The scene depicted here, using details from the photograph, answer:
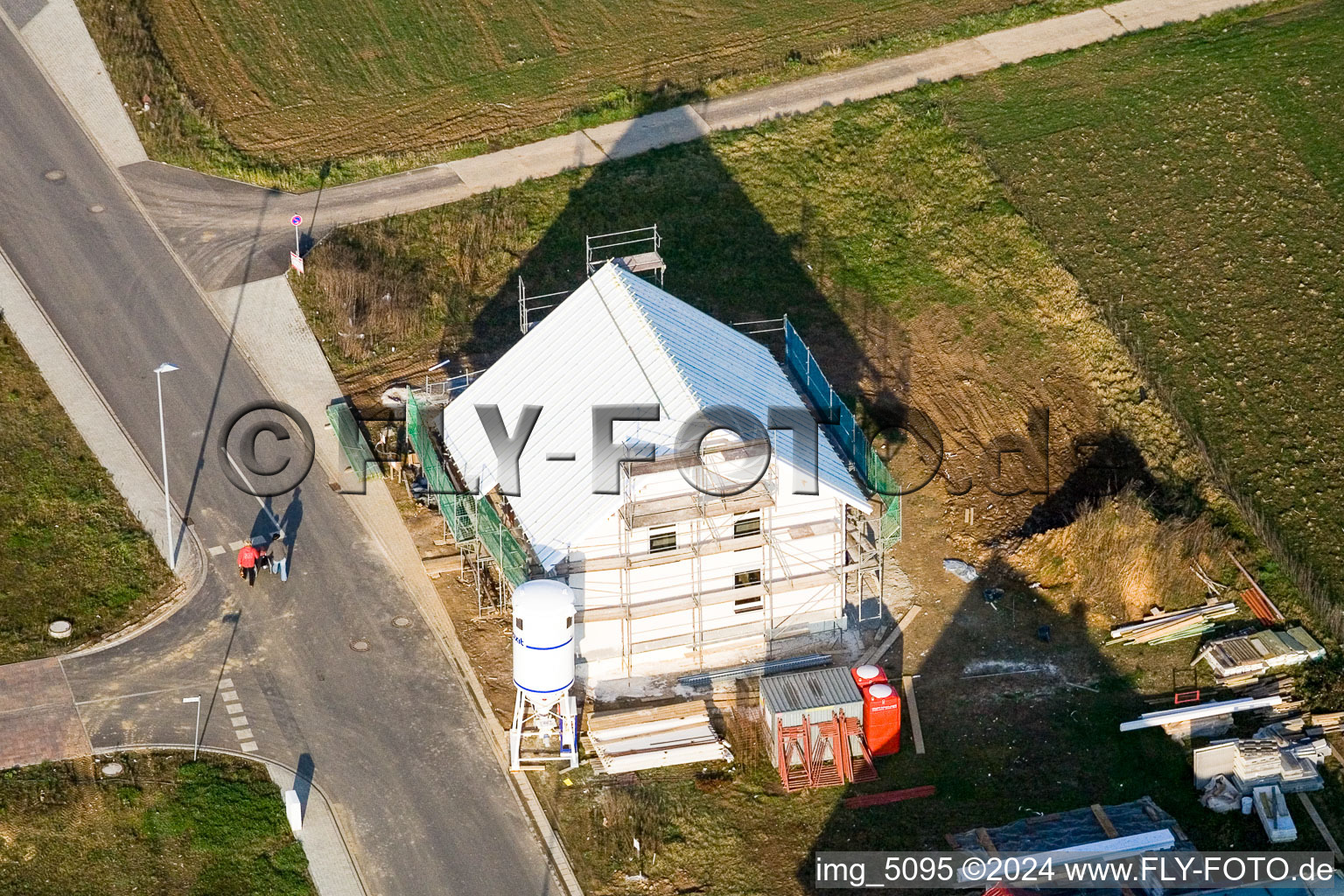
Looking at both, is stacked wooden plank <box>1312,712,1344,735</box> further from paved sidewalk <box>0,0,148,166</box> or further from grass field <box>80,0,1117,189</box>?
paved sidewalk <box>0,0,148,166</box>

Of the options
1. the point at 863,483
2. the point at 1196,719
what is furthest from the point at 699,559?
the point at 1196,719

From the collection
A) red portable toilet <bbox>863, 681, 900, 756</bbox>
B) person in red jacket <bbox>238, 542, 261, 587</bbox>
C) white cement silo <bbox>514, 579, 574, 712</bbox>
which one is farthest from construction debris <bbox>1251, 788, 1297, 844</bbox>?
person in red jacket <bbox>238, 542, 261, 587</bbox>

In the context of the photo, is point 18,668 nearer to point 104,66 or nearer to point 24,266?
point 24,266

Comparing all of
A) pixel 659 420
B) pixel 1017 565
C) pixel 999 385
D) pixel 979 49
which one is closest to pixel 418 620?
pixel 659 420

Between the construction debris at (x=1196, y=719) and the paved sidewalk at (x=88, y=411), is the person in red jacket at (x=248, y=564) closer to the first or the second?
the paved sidewalk at (x=88, y=411)

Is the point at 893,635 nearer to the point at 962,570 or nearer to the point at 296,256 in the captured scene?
the point at 962,570

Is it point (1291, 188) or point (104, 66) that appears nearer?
point (1291, 188)
